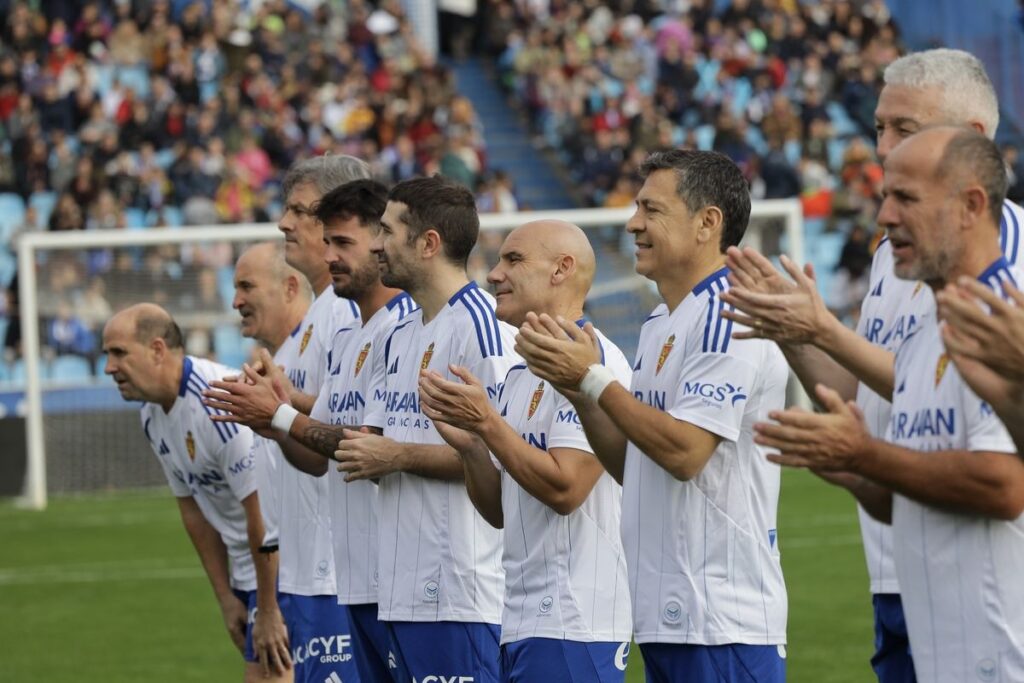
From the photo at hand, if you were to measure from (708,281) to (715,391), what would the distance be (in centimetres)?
48

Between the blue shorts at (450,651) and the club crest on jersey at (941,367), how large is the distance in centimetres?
263

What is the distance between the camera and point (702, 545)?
5.23 m

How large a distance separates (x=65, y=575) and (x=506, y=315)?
10.6 m

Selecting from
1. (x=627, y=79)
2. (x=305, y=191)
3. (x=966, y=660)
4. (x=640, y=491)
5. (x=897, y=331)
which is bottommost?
(x=966, y=660)

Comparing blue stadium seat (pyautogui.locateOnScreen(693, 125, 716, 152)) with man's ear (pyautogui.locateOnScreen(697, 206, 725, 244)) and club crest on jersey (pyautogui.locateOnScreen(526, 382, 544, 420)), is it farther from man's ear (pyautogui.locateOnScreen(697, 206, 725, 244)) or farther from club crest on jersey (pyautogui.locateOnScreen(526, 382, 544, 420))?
man's ear (pyautogui.locateOnScreen(697, 206, 725, 244))

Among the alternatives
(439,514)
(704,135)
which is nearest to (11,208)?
(704,135)

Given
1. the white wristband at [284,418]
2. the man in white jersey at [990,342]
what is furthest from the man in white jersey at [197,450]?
the man in white jersey at [990,342]

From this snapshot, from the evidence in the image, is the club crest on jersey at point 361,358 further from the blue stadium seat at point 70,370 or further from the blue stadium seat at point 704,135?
the blue stadium seat at point 704,135

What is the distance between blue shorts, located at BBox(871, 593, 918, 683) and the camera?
540 cm

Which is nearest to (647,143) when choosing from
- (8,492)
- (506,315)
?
(8,492)

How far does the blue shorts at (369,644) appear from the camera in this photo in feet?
22.4

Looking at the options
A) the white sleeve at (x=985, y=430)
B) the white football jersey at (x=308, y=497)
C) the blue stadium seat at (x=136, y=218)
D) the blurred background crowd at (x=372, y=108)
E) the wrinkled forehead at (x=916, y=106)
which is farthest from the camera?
the blue stadium seat at (x=136, y=218)

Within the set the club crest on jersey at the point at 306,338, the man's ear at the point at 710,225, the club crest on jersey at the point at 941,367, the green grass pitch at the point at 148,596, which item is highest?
the man's ear at the point at 710,225

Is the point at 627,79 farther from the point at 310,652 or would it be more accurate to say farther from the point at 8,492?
the point at 310,652
